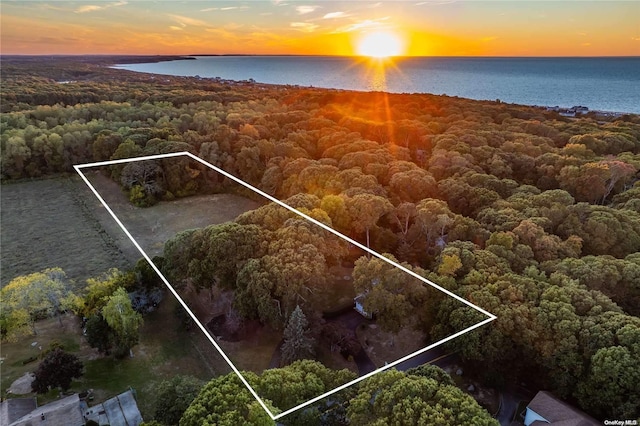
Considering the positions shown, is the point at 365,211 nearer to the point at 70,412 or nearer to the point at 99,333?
the point at 99,333

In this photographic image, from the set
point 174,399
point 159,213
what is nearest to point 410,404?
point 174,399

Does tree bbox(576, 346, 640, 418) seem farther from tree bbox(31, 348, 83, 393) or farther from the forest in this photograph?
tree bbox(31, 348, 83, 393)

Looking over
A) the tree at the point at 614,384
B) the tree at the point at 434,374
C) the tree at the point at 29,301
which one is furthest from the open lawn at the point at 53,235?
the tree at the point at 614,384

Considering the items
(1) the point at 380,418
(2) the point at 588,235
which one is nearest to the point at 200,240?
(1) the point at 380,418

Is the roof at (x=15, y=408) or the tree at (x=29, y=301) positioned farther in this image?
the tree at (x=29, y=301)

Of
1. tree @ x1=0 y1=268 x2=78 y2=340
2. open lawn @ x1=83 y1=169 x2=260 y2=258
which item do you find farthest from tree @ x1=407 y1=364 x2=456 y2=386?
open lawn @ x1=83 y1=169 x2=260 y2=258

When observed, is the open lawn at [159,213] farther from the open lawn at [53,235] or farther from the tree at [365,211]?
the tree at [365,211]

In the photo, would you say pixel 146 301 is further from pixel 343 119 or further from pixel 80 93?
pixel 80 93
